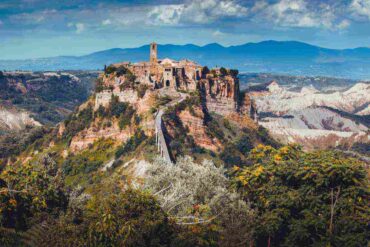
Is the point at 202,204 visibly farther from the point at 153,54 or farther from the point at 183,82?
the point at 153,54

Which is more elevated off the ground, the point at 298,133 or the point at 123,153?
the point at 123,153

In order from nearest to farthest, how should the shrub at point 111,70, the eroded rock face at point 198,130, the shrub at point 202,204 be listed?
the shrub at point 202,204 → the eroded rock face at point 198,130 → the shrub at point 111,70

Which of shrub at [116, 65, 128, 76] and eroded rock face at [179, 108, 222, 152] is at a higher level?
shrub at [116, 65, 128, 76]

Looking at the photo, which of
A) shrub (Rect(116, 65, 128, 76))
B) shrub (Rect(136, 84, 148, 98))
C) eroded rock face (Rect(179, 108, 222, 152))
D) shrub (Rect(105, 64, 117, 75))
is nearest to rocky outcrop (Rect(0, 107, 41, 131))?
shrub (Rect(105, 64, 117, 75))

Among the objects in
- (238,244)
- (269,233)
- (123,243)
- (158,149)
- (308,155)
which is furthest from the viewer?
(158,149)

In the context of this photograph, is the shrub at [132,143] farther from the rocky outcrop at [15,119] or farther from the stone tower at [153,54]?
the rocky outcrop at [15,119]

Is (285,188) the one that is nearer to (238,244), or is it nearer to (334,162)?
(334,162)

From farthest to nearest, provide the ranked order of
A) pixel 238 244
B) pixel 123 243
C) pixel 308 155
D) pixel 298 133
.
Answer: pixel 298 133 < pixel 308 155 < pixel 238 244 < pixel 123 243

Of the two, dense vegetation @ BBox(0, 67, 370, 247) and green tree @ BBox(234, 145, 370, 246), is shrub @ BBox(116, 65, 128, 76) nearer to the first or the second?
dense vegetation @ BBox(0, 67, 370, 247)

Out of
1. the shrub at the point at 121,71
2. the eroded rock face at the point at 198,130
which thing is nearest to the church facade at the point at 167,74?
the shrub at the point at 121,71

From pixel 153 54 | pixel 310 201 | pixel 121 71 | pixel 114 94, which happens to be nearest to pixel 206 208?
pixel 310 201

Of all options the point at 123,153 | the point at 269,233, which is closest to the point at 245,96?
the point at 123,153
